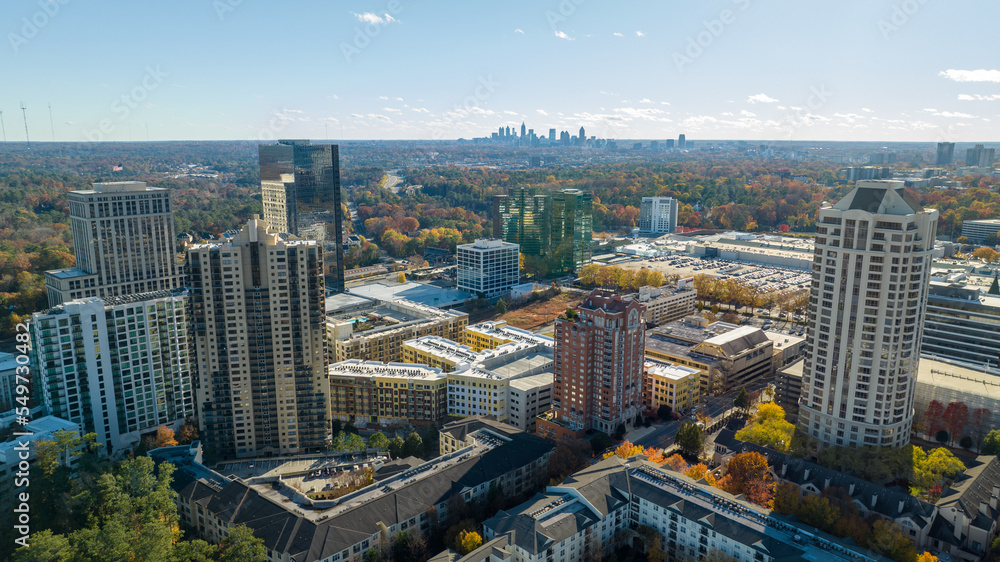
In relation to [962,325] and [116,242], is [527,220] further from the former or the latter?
[962,325]

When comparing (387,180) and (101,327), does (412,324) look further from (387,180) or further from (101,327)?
(387,180)

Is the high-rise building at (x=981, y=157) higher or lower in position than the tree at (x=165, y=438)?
higher

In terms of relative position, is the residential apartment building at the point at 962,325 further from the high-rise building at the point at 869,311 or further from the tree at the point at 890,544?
the tree at the point at 890,544

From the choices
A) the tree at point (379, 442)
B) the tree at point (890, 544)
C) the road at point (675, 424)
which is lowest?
the road at point (675, 424)

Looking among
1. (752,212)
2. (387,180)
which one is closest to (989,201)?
(752,212)

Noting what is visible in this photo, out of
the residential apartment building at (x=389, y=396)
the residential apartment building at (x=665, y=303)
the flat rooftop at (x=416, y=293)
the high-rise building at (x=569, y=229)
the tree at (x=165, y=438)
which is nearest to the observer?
the tree at (x=165, y=438)

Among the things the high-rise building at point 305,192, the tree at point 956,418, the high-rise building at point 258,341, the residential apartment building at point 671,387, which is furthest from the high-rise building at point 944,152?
the high-rise building at point 258,341

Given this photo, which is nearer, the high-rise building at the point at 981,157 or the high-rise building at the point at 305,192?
the high-rise building at the point at 305,192
